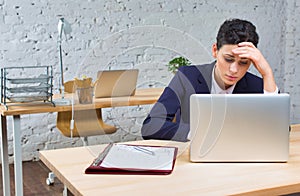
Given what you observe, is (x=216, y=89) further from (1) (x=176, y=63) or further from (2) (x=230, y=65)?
(1) (x=176, y=63)

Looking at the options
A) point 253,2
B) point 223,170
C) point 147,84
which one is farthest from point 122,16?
point 223,170

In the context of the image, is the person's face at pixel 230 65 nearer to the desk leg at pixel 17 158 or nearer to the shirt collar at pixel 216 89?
the shirt collar at pixel 216 89

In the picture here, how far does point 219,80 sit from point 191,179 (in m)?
0.85

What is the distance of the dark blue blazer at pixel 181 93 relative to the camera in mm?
1954

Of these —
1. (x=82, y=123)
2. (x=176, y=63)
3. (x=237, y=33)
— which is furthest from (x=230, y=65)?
(x=82, y=123)

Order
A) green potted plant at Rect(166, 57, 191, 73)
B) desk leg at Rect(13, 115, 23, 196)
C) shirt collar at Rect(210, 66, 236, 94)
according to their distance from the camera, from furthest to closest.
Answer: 1. green potted plant at Rect(166, 57, 191, 73)
2. desk leg at Rect(13, 115, 23, 196)
3. shirt collar at Rect(210, 66, 236, 94)

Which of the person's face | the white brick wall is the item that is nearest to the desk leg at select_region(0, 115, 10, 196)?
the white brick wall

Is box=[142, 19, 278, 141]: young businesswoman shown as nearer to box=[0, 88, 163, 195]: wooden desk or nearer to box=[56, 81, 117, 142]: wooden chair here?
box=[0, 88, 163, 195]: wooden desk

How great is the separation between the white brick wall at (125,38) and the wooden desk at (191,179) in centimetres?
237

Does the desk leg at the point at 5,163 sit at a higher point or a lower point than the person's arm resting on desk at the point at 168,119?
lower

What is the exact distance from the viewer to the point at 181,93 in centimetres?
215

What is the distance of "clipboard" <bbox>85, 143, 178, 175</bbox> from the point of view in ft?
4.64

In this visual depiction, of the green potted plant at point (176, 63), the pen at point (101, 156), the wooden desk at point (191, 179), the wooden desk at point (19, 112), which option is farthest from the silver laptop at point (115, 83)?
the wooden desk at point (191, 179)

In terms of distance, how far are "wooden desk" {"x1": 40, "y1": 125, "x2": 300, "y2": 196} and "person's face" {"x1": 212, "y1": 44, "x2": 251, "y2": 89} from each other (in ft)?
1.63
